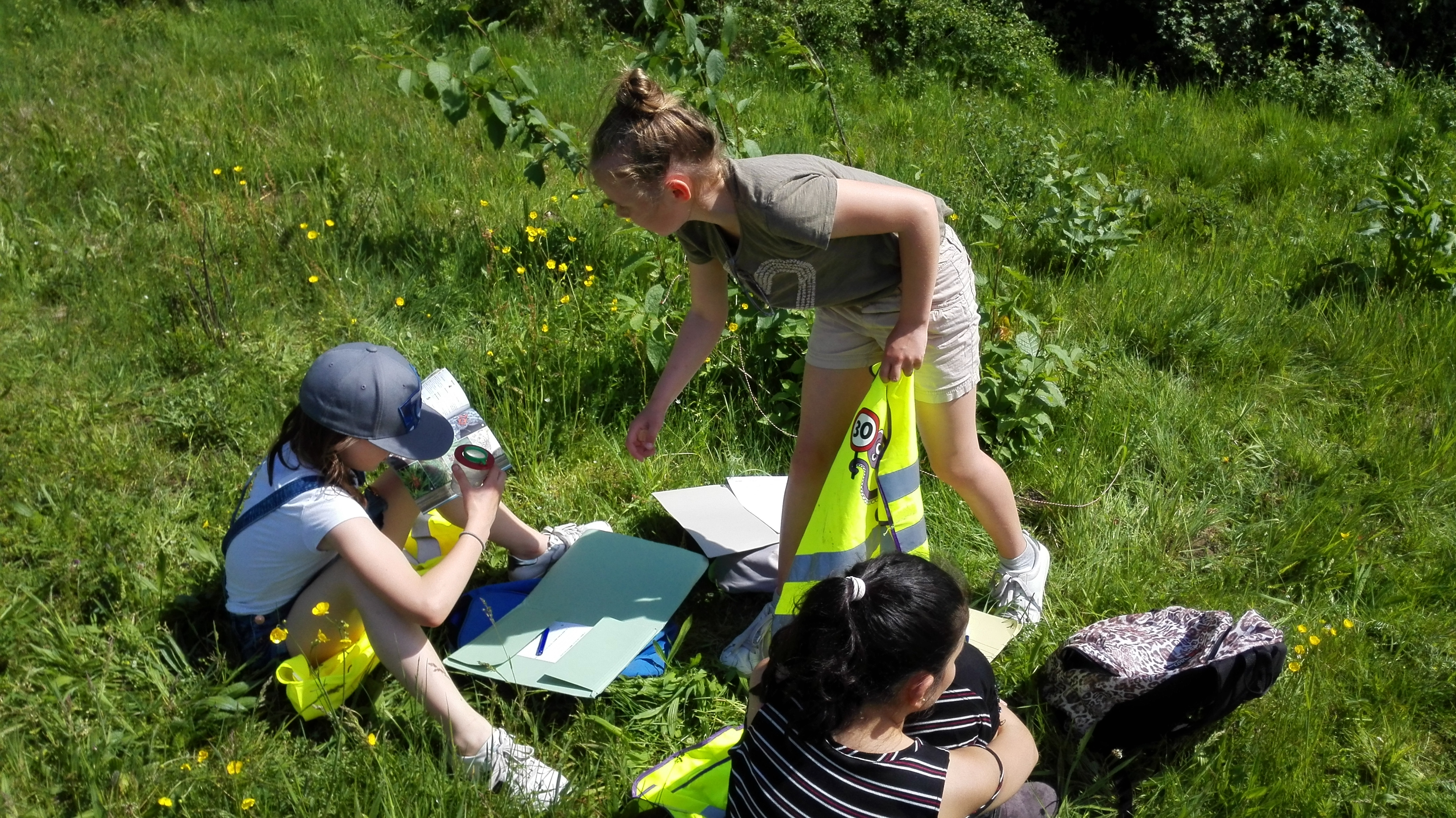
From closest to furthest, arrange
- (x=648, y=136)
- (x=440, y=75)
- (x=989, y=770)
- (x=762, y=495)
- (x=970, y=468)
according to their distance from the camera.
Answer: (x=989, y=770) < (x=648, y=136) < (x=970, y=468) < (x=762, y=495) < (x=440, y=75)

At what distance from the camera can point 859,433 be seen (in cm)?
220

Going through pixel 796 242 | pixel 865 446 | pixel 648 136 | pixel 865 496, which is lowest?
pixel 865 496

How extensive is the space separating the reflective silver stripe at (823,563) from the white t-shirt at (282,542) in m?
0.92

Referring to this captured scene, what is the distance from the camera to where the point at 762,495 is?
3.03 m

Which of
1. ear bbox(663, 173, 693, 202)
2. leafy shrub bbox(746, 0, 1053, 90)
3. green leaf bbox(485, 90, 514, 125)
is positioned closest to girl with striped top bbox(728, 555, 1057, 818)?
ear bbox(663, 173, 693, 202)

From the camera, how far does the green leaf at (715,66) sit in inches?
133

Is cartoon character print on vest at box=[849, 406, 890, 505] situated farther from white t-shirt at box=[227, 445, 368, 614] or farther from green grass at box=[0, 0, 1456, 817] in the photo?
white t-shirt at box=[227, 445, 368, 614]

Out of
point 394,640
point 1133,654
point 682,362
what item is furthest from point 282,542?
point 1133,654

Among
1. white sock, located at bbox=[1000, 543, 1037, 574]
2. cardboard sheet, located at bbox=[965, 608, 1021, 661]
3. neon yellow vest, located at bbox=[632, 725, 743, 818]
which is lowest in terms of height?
neon yellow vest, located at bbox=[632, 725, 743, 818]

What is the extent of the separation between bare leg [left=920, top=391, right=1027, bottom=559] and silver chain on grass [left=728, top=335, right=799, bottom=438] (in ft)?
2.45

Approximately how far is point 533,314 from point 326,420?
1.30 meters

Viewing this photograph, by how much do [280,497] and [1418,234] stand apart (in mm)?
4078

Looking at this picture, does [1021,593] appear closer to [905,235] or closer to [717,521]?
[717,521]

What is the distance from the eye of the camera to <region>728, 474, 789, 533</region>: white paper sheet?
292 cm
